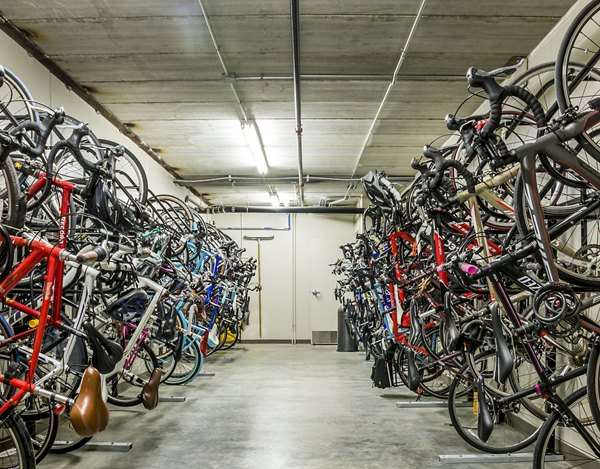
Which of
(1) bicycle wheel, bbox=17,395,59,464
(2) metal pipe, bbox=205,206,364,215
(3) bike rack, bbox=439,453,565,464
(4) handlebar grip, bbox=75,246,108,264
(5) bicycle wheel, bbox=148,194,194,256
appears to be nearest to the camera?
(4) handlebar grip, bbox=75,246,108,264

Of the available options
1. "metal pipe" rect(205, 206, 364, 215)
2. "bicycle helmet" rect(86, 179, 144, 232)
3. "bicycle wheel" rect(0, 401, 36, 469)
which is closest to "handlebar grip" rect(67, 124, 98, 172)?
"bicycle helmet" rect(86, 179, 144, 232)

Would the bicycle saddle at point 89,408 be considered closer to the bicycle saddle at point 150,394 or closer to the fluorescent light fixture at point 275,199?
A: the bicycle saddle at point 150,394

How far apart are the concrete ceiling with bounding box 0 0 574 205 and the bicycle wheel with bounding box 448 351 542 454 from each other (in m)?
2.45

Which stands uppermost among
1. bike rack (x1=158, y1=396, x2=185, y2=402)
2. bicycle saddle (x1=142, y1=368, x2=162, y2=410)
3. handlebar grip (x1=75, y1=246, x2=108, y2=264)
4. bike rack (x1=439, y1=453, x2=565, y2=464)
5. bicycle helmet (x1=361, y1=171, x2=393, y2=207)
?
bicycle helmet (x1=361, y1=171, x2=393, y2=207)

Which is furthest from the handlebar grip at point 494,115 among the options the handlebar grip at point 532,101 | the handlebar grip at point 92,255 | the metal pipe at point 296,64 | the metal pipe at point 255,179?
the metal pipe at point 255,179

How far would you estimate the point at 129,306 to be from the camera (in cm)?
363

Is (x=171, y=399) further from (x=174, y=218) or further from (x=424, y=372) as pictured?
(x=424, y=372)

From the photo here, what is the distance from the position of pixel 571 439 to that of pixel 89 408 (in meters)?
2.99

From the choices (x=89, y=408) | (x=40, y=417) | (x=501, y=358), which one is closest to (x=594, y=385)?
(x=501, y=358)

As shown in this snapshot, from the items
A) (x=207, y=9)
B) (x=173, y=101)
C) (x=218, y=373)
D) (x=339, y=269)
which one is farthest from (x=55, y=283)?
→ (x=339, y=269)

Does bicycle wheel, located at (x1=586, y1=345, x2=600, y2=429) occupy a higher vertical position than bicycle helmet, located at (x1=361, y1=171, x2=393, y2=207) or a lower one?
lower

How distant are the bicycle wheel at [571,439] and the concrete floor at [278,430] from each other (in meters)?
0.28

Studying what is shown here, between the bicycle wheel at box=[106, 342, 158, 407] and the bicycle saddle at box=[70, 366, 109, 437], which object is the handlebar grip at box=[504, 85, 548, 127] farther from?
the bicycle wheel at box=[106, 342, 158, 407]

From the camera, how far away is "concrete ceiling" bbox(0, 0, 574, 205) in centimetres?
344
